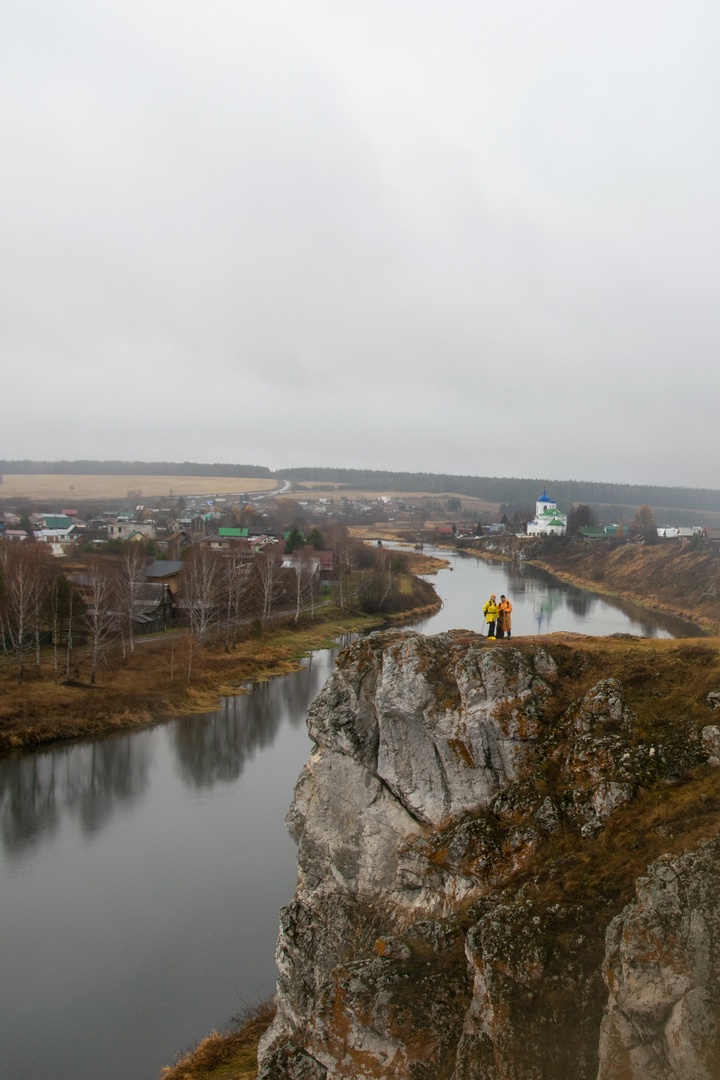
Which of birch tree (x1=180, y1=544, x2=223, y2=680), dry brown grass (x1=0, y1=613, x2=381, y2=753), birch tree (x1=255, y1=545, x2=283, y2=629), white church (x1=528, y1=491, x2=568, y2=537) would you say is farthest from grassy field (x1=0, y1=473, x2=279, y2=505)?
dry brown grass (x1=0, y1=613, x2=381, y2=753)

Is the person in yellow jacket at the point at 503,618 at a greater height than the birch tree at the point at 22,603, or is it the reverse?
the person in yellow jacket at the point at 503,618

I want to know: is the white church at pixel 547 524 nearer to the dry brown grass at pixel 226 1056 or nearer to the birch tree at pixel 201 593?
the birch tree at pixel 201 593

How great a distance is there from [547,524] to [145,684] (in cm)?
7583

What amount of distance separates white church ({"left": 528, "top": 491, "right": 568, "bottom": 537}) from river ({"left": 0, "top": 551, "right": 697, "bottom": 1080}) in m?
73.3

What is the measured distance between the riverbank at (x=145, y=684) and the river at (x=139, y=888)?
3.18ft

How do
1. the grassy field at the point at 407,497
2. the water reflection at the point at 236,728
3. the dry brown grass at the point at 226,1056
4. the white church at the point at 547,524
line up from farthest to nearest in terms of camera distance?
the grassy field at the point at 407,497 < the white church at the point at 547,524 < the water reflection at the point at 236,728 < the dry brown grass at the point at 226,1056

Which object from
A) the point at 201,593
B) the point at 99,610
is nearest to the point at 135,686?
the point at 99,610

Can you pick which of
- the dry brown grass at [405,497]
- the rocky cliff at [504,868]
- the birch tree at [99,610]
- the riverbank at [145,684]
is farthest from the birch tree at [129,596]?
the dry brown grass at [405,497]

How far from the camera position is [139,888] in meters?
15.3

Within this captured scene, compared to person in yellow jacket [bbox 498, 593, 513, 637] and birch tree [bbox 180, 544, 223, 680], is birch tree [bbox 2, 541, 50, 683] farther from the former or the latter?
person in yellow jacket [bbox 498, 593, 513, 637]

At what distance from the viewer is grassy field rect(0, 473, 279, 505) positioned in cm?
14288

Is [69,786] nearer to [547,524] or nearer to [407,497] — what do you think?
[547,524]

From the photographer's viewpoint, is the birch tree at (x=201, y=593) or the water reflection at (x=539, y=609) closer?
the birch tree at (x=201, y=593)

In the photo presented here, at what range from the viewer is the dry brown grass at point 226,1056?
10.4 m
